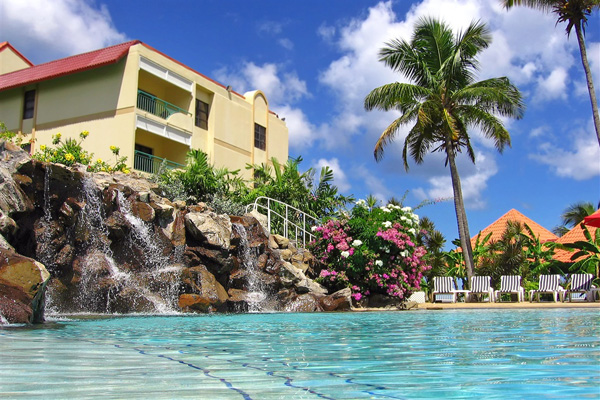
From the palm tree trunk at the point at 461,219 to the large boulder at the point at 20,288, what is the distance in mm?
17185

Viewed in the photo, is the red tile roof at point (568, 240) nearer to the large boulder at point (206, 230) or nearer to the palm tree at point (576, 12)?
the palm tree at point (576, 12)

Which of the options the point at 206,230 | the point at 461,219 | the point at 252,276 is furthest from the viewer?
the point at 461,219

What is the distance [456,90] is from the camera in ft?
75.1

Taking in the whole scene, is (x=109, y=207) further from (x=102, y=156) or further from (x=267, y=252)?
(x=102, y=156)

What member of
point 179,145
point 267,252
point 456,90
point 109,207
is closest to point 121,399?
point 109,207

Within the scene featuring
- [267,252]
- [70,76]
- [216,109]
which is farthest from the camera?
[216,109]

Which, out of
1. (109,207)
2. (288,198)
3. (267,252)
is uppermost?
(288,198)

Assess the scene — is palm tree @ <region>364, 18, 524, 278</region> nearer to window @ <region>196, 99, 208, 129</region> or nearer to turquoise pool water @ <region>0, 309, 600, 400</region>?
window @ <region>196, 99, 208, 129</region>

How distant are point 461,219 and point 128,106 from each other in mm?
15139

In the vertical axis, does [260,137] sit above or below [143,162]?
above

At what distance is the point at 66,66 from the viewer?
2602cm

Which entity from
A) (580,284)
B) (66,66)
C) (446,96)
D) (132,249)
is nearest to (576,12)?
(446,96)

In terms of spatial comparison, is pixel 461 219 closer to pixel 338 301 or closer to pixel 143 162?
pixel 338 301

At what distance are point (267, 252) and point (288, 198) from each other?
Result: 8300 millimetres
